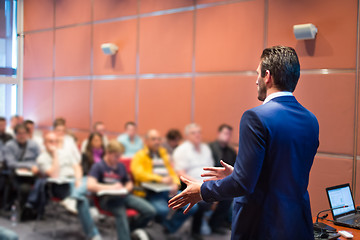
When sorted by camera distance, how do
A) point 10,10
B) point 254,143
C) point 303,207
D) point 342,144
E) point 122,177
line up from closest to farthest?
point 254,143
point 303,207
point 10,10
point 342,144
point 122,177

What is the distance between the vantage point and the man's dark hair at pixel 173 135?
3.90 m

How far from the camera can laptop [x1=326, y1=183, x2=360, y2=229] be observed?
1967mm

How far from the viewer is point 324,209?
80.0 inches

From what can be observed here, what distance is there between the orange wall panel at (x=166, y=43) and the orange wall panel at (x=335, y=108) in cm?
171

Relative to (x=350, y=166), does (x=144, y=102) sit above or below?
above

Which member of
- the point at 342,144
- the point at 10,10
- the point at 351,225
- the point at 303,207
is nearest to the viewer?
the point at 303,207

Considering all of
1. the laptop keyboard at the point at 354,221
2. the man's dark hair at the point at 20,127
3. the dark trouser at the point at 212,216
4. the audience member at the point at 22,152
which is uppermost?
the man's dark hair at the point at 20,127

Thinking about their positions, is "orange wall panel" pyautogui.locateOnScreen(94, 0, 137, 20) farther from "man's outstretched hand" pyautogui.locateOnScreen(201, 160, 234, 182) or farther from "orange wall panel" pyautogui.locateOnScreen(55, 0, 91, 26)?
"man's outstretched hand" pyautogui.locateOnScreen(201, 160, 234, 182)

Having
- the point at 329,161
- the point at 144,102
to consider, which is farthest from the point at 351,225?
the point at 144,102

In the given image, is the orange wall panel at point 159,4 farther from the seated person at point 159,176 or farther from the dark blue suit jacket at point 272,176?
the dark blue suit jacket at point 272,176

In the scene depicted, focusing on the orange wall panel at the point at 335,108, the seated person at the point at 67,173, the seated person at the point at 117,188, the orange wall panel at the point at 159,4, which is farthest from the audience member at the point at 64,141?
the orange wall panel at the point at 335,108

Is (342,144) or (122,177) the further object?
(122,177)

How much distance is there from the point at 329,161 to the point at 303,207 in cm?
144

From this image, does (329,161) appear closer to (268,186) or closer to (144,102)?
(268,186)
